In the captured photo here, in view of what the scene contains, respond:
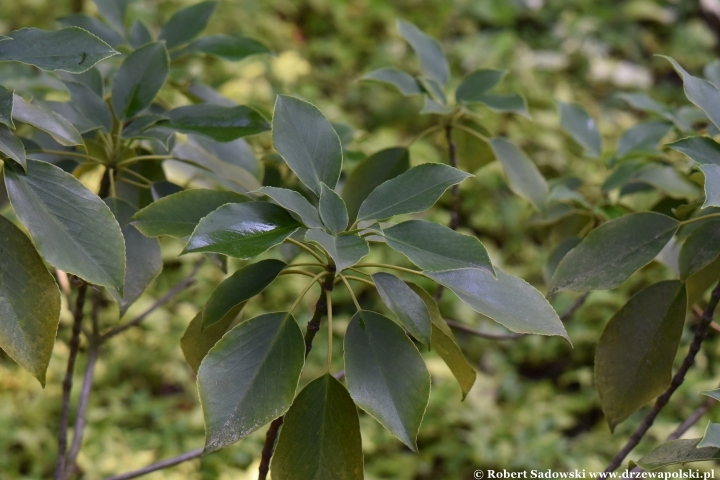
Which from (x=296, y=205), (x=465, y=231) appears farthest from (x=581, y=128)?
(x=465, y=231)

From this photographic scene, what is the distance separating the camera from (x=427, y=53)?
97 centimetres

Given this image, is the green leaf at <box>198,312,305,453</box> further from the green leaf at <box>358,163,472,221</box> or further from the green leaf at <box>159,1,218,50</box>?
the green leaf at <box>159,1,218,50</box>

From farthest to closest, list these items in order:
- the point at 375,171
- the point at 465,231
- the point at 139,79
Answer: the point at 465,231 < the point at 375,171 < the point at 139,79

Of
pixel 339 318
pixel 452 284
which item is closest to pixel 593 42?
pixel 339 318

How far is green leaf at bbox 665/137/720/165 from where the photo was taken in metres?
0.66

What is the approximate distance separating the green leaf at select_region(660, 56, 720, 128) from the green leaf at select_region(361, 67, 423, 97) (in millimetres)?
329

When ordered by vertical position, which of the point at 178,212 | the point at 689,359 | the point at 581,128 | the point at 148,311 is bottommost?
the point at 148,311

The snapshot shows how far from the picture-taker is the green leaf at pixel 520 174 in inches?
35.8

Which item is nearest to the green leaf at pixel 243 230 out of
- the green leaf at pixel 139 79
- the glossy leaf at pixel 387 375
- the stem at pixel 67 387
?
the glossy leaf at pixel 387 375

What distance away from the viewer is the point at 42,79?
36.2 inches

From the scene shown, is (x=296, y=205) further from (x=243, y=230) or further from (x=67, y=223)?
(x=67, y=223)

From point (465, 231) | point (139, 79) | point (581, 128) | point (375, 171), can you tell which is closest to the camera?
point (139, 79)

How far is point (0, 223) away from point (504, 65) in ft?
9.52

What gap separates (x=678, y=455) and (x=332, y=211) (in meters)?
0.40
